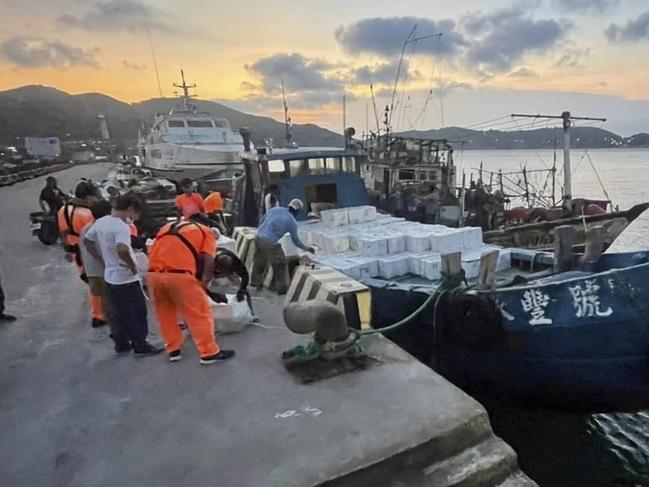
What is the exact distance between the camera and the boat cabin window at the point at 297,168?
943cm

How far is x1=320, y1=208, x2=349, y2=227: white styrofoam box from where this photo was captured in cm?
876

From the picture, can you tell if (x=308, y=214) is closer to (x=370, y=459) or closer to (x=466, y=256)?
(x=466, y=256)

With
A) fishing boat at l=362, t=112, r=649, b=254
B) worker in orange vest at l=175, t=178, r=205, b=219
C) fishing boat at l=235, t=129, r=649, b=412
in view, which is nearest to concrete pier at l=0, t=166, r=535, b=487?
fishing boat at l=235, t=129, r=649, b=412

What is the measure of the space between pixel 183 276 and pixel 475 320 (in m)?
3.22

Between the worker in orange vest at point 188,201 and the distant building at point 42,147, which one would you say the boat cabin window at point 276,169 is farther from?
the distant building at point 42,147

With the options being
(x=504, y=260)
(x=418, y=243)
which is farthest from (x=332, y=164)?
(x=504, y=260)

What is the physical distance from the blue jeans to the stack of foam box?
270cm

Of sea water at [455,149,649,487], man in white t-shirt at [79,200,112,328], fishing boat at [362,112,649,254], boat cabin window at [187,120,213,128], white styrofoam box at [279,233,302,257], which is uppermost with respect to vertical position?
boat cabin window at [187,120,213,128]

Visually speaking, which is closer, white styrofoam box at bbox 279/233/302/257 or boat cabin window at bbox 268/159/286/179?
white styrofoam box at bbox 279/233/302/257

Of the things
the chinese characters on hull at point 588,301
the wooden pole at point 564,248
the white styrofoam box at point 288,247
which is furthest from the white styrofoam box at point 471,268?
the white styrofoam box at point 288,247

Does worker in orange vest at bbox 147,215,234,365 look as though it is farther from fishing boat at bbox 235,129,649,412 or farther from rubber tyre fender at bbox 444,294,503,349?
rubber tyre fender at bbox 444,294,503,349

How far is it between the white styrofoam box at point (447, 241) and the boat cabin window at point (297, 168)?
344 centimetres

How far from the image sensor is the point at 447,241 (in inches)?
276

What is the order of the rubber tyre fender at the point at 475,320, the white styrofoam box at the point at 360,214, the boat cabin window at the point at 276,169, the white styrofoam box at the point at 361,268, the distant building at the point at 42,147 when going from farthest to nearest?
1. the distant building at the point at 42,147
2. the boat cabin window at the point at 276,169
3. the white styrofoam box at the point at 360,214
4. the white styrofoam box at the point at 361,268
5. the rubber tyre fender at the point at 475,320
